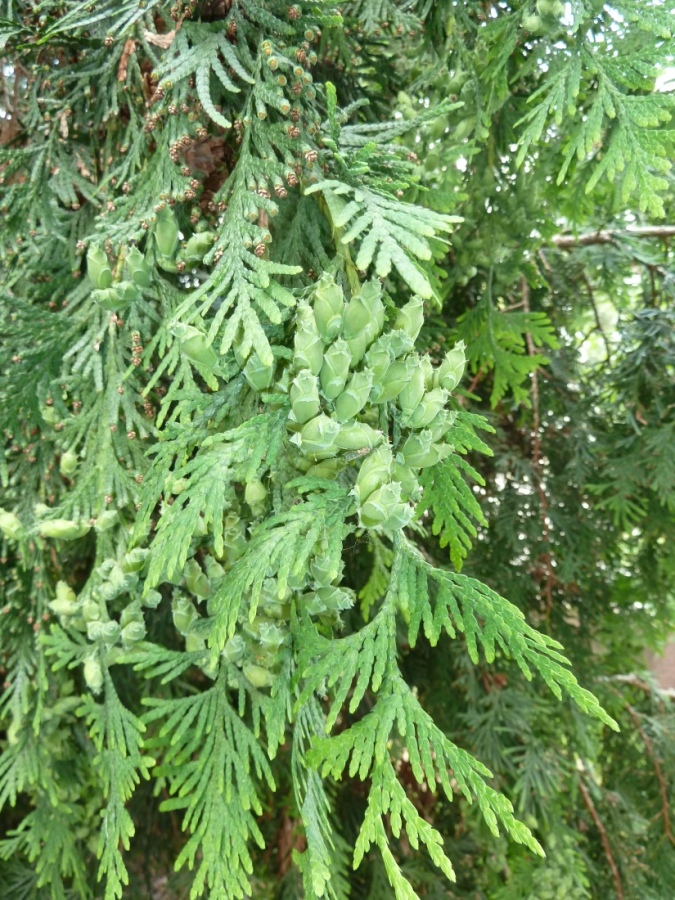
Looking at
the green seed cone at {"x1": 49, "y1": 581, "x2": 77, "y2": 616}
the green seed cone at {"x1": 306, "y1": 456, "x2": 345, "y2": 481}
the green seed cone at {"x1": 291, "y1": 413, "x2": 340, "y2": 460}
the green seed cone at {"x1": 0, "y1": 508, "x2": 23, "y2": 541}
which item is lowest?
the green seed cone at {"x1": 49, "y1": 581, "x2": 77, "y2": 616}

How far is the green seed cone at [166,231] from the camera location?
837 mm

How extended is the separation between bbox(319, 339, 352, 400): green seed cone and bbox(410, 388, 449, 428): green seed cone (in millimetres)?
88

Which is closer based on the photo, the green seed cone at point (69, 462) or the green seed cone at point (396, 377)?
the green seed cone at point (396, 377)

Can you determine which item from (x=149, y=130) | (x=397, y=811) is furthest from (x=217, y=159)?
(x=397, y=811)

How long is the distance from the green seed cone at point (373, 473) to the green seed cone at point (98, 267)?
0.47 metres

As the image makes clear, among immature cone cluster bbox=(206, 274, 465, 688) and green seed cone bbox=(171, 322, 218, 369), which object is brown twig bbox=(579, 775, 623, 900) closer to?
immature cone cluster bbox=(206, 274, 465, 688)

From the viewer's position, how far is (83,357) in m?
0.95

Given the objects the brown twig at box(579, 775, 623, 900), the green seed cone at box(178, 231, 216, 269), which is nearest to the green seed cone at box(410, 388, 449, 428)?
the green seed cone at box(178, 231, 216, 269)

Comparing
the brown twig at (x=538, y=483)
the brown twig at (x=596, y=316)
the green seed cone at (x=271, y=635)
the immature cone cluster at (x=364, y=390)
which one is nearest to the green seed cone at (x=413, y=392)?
the immature cone cluster at (x=364, y=390)

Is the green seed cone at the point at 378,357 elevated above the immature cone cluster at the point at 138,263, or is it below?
above

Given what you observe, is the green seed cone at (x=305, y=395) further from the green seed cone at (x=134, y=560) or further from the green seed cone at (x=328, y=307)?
the green seed cone at (x=134, y=560)

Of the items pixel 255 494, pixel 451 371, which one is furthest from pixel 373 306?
pixel 255 494

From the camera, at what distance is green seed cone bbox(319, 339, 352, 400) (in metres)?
0.61

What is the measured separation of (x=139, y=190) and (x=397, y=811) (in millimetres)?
823
